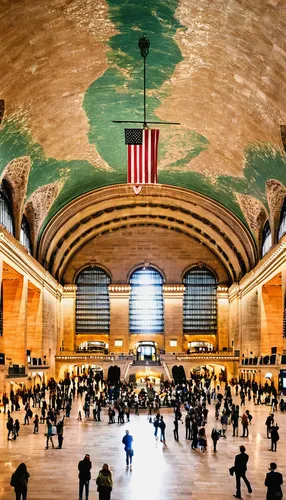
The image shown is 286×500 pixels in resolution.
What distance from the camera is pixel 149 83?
85.1ft

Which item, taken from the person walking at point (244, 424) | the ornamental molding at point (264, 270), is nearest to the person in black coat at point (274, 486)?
the person walking at point (244, 424)

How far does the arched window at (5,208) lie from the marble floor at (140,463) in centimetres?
1175

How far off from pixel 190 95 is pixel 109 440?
14.0 metres

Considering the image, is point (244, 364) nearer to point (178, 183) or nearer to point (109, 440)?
point (178, 183)

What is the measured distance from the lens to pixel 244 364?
44.1 m

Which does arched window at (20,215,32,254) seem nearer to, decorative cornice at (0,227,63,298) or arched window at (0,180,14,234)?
decorative cornice at (0,227,63,298)

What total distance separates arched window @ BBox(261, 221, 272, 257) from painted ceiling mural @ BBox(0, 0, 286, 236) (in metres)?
3.47

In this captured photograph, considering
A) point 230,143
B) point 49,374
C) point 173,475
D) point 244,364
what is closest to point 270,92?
point 230,143

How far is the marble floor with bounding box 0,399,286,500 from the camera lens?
13.2 metres

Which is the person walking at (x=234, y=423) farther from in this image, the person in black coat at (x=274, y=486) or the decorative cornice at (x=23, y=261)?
the decorative cornice at (x=23, y=261)

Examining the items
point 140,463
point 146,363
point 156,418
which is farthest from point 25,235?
Answer: point 140,463

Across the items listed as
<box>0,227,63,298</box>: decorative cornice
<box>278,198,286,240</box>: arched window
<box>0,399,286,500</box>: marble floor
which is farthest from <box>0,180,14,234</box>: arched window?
<box>278,198,286,240</box>: arched window

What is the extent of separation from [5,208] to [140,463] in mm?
18893

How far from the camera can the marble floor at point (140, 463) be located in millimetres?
13227
